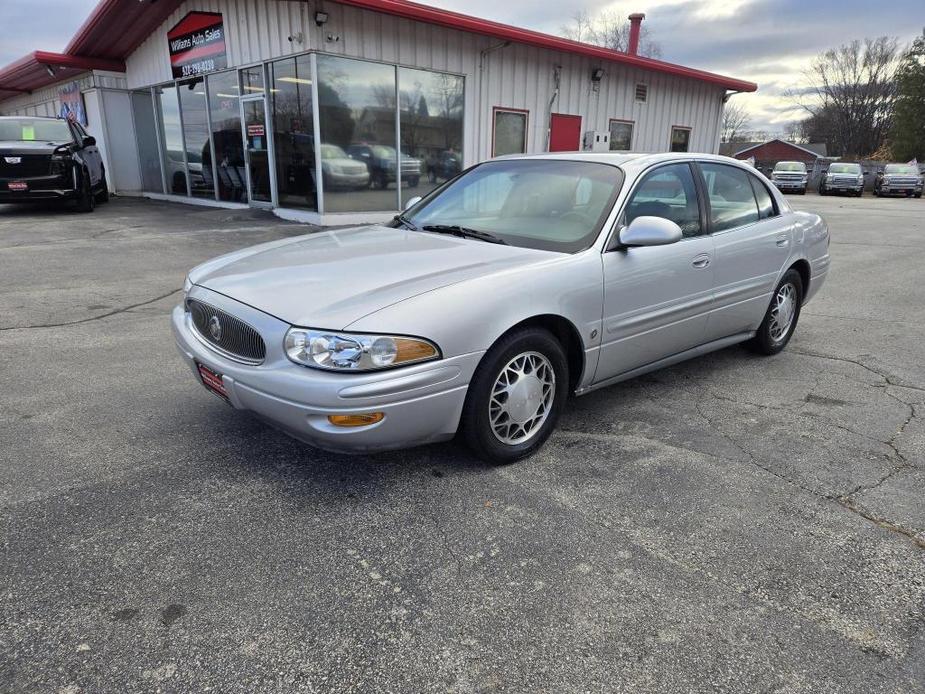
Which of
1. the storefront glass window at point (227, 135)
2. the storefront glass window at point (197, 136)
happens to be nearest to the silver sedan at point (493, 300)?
the storefront glass window at point (227, 135)

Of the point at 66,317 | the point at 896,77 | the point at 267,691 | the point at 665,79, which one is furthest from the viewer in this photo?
the point at 896,77

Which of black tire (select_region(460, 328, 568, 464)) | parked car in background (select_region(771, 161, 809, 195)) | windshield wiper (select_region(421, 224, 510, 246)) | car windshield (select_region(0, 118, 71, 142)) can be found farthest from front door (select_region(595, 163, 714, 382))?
parked car in background (select_region(771, 161, 809, 195))

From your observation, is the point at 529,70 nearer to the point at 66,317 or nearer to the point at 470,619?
the point at 66,317

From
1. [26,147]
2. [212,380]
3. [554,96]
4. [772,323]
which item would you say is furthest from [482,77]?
[212,380]

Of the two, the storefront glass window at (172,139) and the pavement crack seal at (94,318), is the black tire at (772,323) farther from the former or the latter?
the storefront glass window at (172,139)

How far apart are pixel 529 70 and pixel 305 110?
534 cm

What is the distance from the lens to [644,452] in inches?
131

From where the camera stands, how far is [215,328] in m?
3.04

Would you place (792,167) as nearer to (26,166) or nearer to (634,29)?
(634,29)

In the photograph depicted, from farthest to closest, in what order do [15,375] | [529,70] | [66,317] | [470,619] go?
[529,70] < [66,317] < [15,375] < [470,619]

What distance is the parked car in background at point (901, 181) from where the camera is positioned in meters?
31.0

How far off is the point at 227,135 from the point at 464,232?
37.5 feet

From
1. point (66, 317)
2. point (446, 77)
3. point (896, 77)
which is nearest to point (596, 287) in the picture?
point (66, 317)

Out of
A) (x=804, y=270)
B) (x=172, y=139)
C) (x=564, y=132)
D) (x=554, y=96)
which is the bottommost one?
(x=804, y=270)
